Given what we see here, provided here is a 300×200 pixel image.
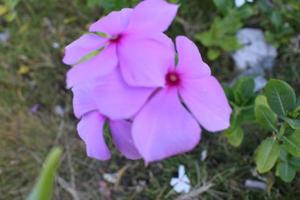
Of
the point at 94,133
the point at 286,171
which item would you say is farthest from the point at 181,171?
the point at 94,133

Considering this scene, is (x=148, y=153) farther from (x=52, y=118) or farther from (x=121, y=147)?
(x=52, y=118)

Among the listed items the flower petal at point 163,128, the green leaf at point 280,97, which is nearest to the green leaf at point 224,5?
the green leaf at point 280,97

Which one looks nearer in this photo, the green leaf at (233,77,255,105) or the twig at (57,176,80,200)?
the green leaf at (233,77,255,105)

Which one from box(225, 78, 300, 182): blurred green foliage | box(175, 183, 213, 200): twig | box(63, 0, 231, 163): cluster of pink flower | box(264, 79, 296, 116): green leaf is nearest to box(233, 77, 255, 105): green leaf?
box(225, 78, 300, 182): blurred green foliage

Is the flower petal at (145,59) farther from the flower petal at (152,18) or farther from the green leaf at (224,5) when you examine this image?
the green leaf at (224,5)

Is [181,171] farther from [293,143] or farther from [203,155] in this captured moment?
[293,143]

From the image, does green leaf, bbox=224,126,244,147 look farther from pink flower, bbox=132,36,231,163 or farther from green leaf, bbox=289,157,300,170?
pink flower, bbox=132,36,231,163

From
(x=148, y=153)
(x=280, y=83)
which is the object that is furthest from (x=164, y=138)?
(x=280, y=83)
